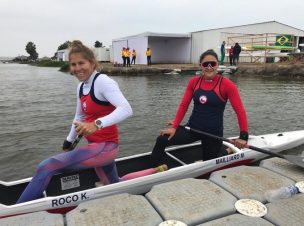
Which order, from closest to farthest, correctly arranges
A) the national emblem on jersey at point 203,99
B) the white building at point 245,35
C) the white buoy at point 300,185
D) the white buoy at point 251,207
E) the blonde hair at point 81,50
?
1. the white buoy at point 251,207
2. the blonde hair at point 81,50
3. the white buoy at point 300,185
4. the national emblem on jersey at point 203,99
5. the white building at point 245,35

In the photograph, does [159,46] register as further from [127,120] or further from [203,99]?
[203,99]

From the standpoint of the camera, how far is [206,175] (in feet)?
16.7

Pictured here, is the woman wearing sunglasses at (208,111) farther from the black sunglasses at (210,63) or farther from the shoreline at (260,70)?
the shoreline at (260,70)

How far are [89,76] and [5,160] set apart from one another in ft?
16.5

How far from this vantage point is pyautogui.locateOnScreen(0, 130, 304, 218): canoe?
381 centimetres

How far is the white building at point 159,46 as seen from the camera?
34.1 metres

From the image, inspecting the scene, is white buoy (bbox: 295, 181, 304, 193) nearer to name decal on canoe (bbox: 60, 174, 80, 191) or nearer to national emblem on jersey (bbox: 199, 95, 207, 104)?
national emblem on jersey (bbox: 199, 95, 207, 104)

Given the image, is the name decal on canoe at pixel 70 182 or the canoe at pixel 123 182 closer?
the canoe at pixel 123 182

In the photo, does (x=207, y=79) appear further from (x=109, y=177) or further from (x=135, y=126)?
(x=135, y=126)

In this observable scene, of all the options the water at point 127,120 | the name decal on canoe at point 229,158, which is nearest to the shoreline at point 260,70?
the water at point 127,120

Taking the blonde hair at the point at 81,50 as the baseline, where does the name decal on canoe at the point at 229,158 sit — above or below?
below

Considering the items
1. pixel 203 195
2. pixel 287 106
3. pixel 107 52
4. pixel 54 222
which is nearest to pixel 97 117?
pixel 54 222

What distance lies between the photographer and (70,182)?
15.5 feet

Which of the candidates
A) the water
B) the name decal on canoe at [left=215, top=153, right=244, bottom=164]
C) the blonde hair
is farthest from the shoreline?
the blonde hair
